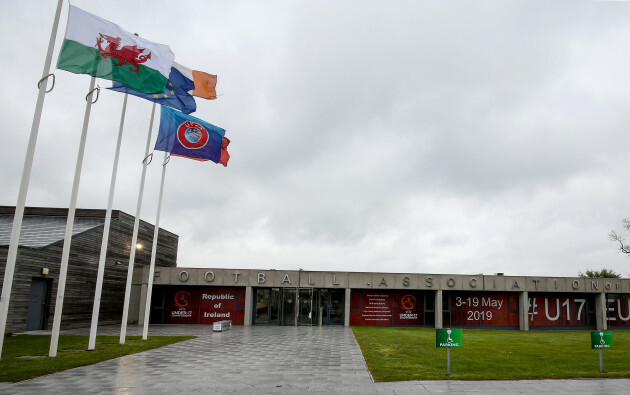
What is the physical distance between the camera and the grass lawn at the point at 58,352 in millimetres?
11367

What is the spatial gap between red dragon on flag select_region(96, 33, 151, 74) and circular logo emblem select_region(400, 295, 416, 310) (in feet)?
83.3

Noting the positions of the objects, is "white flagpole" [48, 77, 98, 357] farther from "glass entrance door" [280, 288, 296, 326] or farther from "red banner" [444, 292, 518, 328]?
"red banner" [444, 292, 518, 328]

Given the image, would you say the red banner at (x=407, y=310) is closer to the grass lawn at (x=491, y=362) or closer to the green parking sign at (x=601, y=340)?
the grass lawn at (x=491, y=362)

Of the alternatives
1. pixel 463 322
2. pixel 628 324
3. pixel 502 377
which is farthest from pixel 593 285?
pixel 502 377

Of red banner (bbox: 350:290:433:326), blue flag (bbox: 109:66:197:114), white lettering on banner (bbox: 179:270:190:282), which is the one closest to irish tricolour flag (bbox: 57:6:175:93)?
blue flag (bbox: 109:66:197:114)

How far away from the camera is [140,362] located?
13375mm

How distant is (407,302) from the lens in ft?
110

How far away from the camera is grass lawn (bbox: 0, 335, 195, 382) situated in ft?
37.3

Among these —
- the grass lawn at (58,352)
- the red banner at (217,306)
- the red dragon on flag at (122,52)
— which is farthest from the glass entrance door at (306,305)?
the red dragon on flag at (122,52)

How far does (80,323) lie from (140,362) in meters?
15.8

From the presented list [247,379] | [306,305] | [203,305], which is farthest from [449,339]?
[203,305]

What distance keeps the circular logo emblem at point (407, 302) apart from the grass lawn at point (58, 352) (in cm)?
1712

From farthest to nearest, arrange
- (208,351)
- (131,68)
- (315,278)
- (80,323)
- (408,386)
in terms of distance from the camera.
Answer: (315,278)
(80,323)
(208,351)
(131,68)
(408,386)

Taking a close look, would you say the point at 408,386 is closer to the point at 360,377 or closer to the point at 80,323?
the point at 360,377
